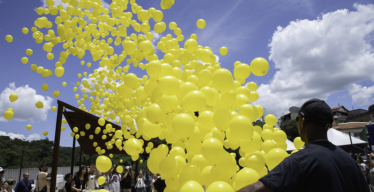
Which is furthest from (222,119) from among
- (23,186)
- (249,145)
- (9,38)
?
(23,186)

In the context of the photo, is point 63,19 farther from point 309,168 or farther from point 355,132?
point 355,132

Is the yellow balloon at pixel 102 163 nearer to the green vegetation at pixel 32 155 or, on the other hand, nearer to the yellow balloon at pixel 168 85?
the yellow balloon at pixel 168 85

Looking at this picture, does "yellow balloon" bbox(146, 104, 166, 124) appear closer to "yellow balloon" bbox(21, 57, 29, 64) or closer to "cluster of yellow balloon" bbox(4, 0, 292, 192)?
"cluster of yellow balloon" bbox(4, 0, 292, 192)

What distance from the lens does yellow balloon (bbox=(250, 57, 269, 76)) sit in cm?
222

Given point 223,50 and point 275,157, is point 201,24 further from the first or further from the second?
point 275,157

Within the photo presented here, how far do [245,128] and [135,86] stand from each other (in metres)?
1.32

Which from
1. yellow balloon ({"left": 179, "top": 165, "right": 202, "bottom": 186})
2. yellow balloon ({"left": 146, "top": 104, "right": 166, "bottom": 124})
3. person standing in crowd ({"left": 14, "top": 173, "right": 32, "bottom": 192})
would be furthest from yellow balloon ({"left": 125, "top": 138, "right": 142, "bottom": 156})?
person standing in crowd ({"left": 14, "top": 173, "right": 32, "bottom": 192})

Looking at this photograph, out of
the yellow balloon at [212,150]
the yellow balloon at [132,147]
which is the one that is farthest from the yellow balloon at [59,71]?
the yellow balloon at [212,150]

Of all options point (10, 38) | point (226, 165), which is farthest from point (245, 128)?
point (10, 38)

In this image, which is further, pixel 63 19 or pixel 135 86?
pixel 63 19

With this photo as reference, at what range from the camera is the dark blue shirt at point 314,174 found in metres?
1.01

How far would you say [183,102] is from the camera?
183 centimetres

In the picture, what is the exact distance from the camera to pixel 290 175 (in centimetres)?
101

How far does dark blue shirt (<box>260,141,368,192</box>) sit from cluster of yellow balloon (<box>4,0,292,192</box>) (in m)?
0.50
